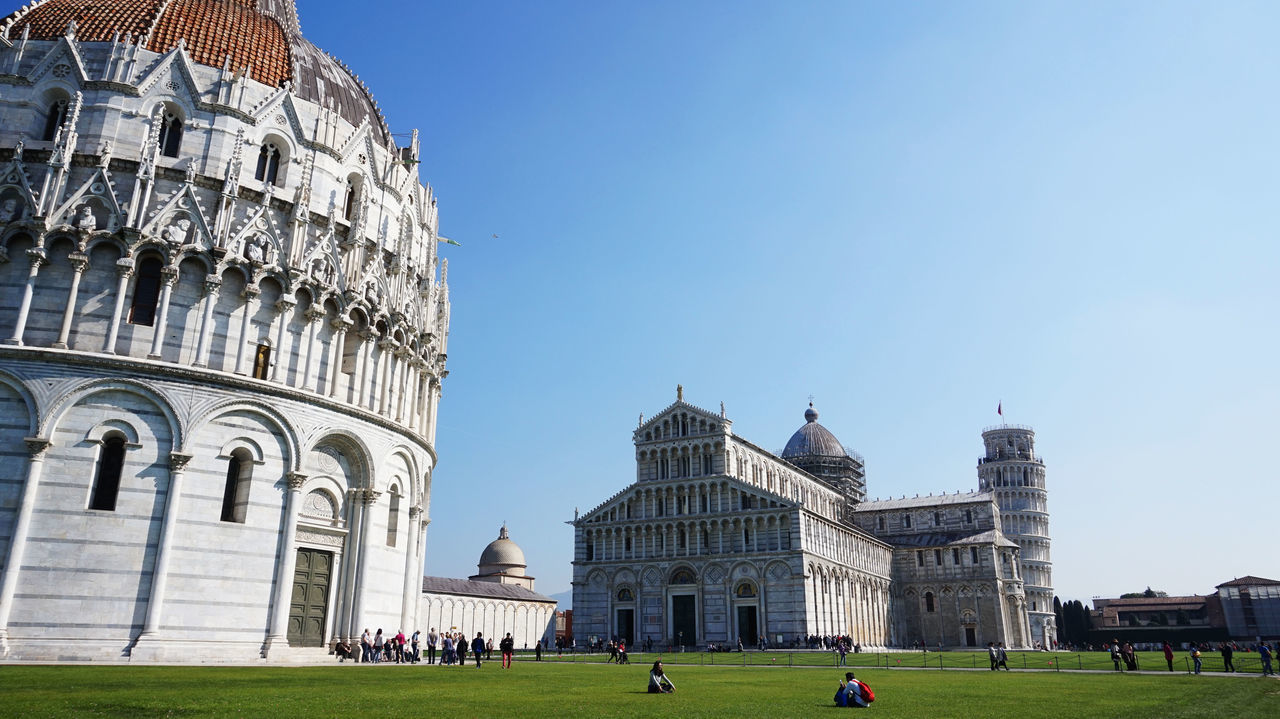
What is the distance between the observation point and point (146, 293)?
24781 millimetres

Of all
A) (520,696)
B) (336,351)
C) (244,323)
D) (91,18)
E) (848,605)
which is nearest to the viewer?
(520,696)

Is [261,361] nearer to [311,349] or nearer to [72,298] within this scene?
[311,349]

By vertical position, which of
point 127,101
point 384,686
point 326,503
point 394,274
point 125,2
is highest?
point 125,2

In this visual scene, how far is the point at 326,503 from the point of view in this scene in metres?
27.0

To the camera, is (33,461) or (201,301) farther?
(201,301)

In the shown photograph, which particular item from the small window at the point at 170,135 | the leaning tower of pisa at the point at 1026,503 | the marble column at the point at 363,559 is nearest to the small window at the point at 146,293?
the small window at the point at 170,135

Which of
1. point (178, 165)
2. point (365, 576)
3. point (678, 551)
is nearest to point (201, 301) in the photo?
point (178, 165)

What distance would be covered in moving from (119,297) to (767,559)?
49.6 metres

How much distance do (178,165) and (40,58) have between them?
19.7ft

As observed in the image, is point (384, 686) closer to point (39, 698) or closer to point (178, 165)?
point (39, 698)

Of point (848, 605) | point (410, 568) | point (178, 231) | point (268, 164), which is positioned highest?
point (268, 164)

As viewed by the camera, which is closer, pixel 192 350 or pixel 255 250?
pixel 192 350

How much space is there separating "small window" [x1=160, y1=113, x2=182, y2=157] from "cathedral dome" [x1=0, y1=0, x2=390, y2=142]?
8.44 ft

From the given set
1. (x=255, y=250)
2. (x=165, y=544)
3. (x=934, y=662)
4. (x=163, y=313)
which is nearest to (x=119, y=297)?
(x=163, y=313)
